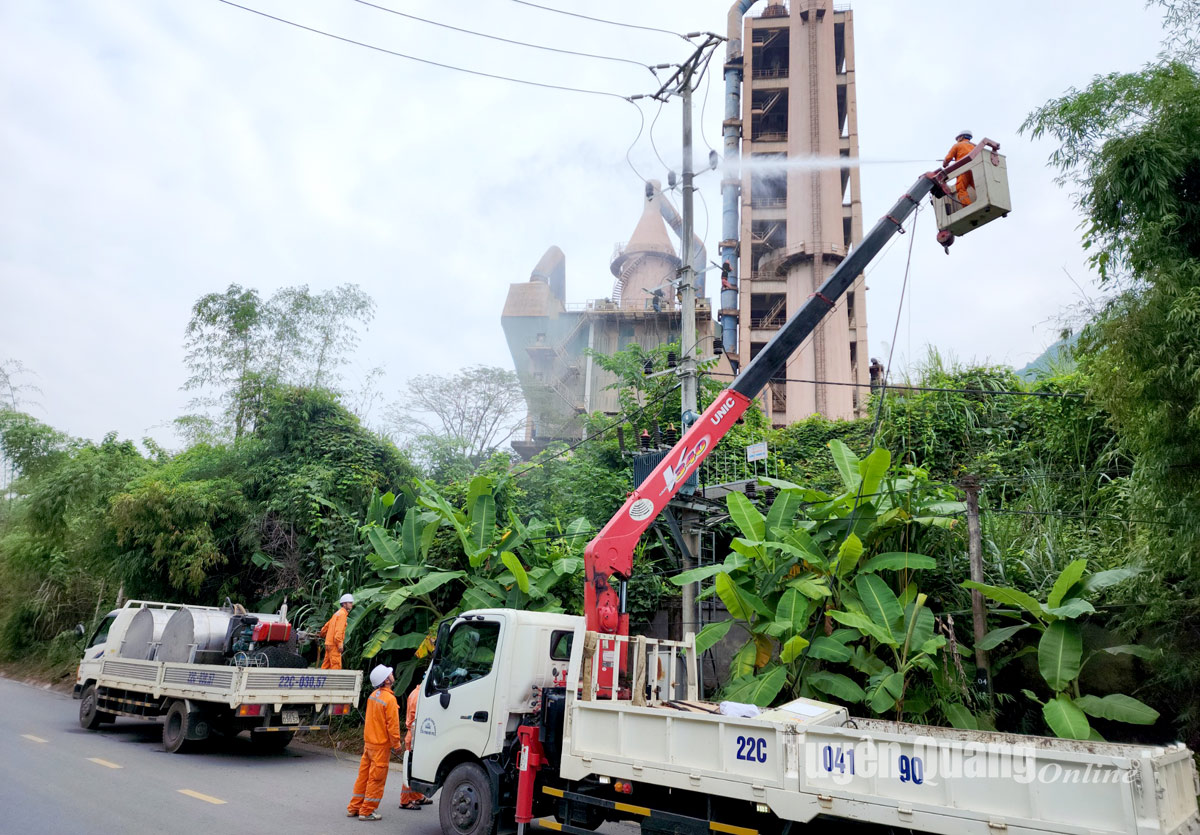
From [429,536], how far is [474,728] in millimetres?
6404

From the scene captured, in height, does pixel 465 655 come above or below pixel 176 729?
above

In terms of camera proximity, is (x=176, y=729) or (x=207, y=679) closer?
(x=207, y=679)

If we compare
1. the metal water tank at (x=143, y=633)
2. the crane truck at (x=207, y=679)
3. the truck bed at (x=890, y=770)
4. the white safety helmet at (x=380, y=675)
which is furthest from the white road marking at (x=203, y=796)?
the metal water tank at (x=143, y=633)

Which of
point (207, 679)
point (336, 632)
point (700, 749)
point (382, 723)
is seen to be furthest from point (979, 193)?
point (207, 679)

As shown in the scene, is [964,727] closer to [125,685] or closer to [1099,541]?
[1099,541]

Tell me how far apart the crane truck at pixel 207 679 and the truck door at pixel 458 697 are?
4045mm

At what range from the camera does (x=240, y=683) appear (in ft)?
34.2

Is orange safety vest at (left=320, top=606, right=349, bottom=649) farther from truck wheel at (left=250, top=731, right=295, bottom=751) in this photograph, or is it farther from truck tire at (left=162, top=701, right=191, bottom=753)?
truck tire at (left=162, top=701, right=191, bottom=753)

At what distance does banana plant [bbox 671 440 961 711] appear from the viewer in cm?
896

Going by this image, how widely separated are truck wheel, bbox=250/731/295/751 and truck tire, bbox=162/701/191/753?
1064mm

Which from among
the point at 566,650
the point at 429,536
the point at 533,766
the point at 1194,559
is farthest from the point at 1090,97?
the point at 429,536

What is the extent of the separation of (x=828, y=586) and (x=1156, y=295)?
4838 mm

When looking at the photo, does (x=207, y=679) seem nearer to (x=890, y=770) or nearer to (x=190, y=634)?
(x=190, y=634)

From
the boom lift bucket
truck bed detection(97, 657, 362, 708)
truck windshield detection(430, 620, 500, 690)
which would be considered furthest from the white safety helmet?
the boom lift bucket
